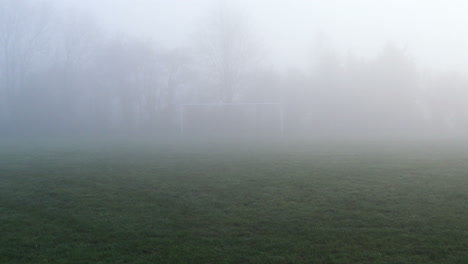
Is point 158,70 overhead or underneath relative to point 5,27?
underneath

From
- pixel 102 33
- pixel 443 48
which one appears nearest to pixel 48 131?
pixel 102 33

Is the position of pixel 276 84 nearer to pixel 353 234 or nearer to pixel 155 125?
pixel 155 125

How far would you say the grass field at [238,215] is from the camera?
3318 mm

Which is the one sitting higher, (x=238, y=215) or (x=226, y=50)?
(x=226, y=50)

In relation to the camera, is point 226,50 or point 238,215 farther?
point 226,50

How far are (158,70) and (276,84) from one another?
835cm

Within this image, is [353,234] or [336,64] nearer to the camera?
[353,234]

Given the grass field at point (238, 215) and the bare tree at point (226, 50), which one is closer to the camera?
the grass field at point (238, 215)

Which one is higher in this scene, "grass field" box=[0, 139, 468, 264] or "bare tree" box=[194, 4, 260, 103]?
"bare tree" box=[194, 4, 260, 103]

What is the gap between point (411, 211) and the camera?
4438 millimetres

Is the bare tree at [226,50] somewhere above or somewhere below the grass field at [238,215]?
above

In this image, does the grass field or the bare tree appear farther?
the bare tree

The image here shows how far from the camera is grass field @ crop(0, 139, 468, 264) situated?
10.9 feet

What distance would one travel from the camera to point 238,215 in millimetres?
4465
